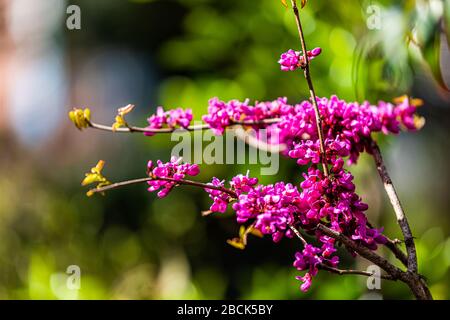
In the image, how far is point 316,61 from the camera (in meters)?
1.71

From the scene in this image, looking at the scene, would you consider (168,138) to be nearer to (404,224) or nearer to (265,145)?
(265,145)

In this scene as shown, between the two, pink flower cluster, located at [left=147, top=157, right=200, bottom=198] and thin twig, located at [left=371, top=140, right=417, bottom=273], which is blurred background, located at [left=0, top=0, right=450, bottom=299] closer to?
thin twig, located at [left=371, top=140, right=417, bottom=273]

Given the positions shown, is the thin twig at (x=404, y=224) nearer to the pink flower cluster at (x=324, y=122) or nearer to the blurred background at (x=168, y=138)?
the pink flower cluster at (x=324, y=122)

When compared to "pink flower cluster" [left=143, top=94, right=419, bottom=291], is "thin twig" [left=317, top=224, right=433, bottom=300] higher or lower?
lower

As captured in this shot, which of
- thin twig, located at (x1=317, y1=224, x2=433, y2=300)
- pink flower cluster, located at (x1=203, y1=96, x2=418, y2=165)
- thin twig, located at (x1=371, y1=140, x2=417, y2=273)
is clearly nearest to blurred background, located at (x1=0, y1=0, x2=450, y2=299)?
pink flower cluster, located at (x1=203, y1=96, x2=418, y2=165)

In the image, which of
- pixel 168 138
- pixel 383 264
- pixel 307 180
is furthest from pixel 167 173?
pixel 168 138

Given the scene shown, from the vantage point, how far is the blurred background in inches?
62.4

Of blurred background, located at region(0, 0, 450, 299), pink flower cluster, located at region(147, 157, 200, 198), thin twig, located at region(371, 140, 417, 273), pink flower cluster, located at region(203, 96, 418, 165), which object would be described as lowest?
thin twig, located at region(371, 140, 417, 273)

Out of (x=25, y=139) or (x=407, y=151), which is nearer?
(x=407, y=151)

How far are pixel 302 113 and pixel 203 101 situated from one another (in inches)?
46.4

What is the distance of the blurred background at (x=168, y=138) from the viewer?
159 cm

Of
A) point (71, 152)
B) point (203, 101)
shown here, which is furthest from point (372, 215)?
point (71, 152)

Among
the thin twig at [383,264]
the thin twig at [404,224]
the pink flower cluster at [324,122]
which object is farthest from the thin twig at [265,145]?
the thin twig at [383,264]
